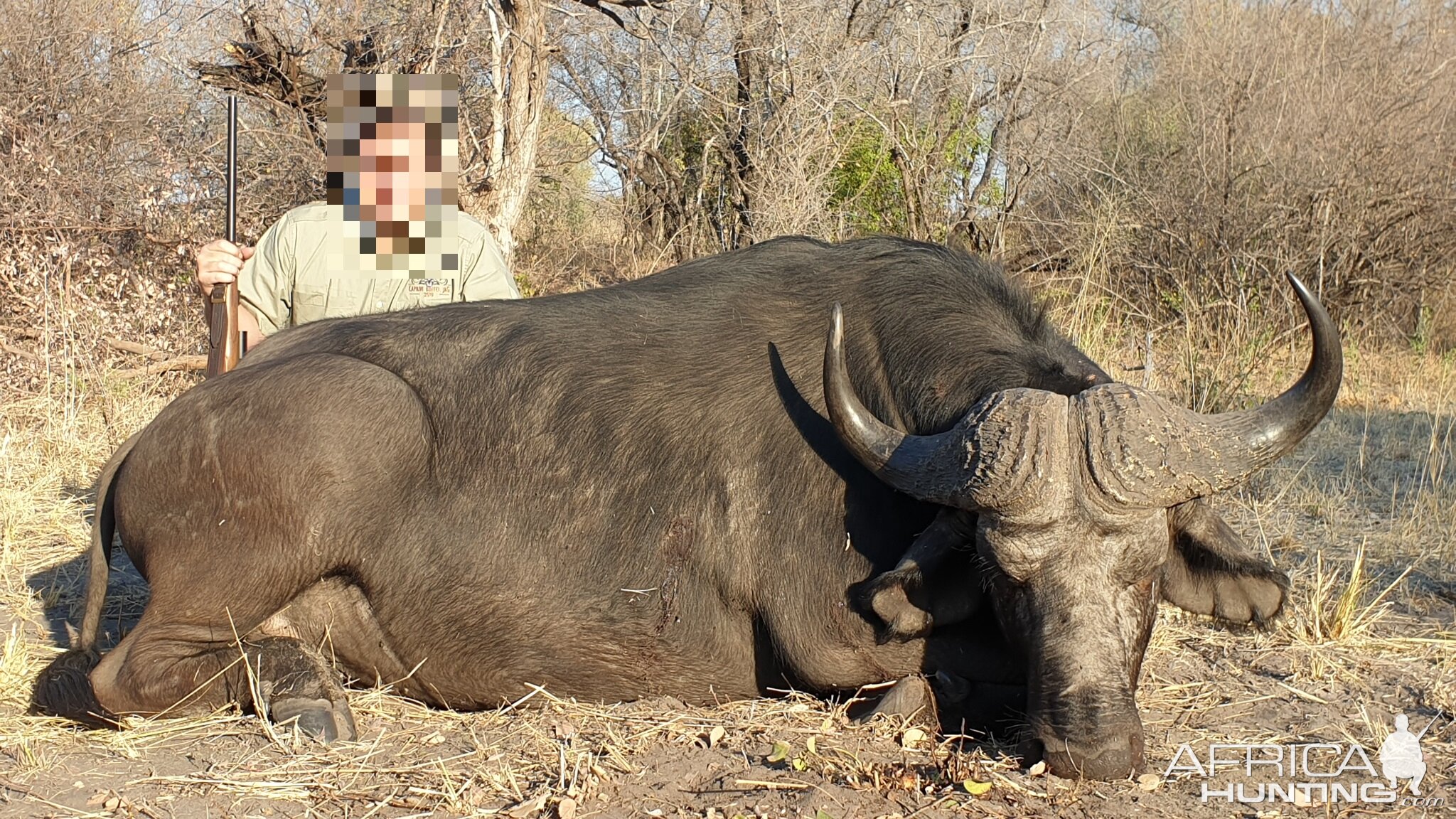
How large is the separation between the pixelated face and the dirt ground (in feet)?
6.79

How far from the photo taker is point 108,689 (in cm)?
406

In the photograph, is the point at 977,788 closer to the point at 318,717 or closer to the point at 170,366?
the point at 318,717

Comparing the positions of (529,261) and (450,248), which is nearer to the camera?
(450,248)

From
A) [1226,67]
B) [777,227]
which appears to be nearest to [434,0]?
[777,227]

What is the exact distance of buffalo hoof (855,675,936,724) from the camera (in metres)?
3.98

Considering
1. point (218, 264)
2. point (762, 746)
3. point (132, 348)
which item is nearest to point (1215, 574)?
point (762, 746)

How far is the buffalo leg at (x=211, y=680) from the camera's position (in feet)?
13.2

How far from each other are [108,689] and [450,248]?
128 inches

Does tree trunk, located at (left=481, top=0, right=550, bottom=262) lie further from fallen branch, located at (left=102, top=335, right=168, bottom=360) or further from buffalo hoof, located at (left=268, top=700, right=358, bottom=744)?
buffalo hoof, located at (left=268, top=700, right=358, bottom=744)

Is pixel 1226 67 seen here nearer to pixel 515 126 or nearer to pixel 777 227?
pixel 777 227

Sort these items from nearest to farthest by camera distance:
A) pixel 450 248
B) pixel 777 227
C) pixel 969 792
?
pixel 969 792 < pixel 450 248 < pixel 777 227

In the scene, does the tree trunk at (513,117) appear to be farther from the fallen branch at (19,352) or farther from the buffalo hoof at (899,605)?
the buffalo hoof at (899,605)

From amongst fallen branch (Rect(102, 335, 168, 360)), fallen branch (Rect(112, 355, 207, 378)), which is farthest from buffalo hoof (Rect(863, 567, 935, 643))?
fallen branch (Rect(102, 335, 168, 360))

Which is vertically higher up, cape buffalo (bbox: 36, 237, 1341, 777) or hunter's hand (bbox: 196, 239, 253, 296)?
hunter's hand (bbox: 196, 239, 253, 296)
